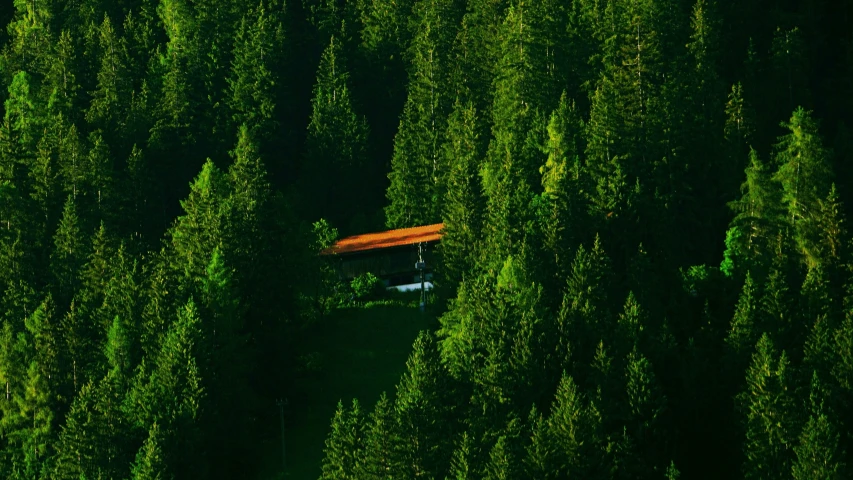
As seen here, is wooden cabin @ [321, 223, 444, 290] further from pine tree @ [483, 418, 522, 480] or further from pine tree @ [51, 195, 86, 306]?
pine tree @ [483, 418, 522, 480]

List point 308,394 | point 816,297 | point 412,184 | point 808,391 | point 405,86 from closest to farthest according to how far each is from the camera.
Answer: point 808,391
point 816,297
point 308,394
point 412,184
point 405,86

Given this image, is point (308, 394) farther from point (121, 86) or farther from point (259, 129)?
point (121, 86)

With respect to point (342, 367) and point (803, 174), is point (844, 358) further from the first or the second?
point (342, 367)

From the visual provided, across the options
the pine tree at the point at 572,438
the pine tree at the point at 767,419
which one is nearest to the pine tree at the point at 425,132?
the pine tree at the point at 572,438

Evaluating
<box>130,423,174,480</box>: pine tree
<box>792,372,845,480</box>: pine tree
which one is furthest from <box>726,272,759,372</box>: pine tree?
<box>130,423,174,480</box>: pine tree

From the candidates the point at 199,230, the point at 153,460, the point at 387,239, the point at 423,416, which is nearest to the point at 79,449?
the point at 153,460

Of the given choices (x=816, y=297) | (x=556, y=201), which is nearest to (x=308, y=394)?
(x=556, y=201)
